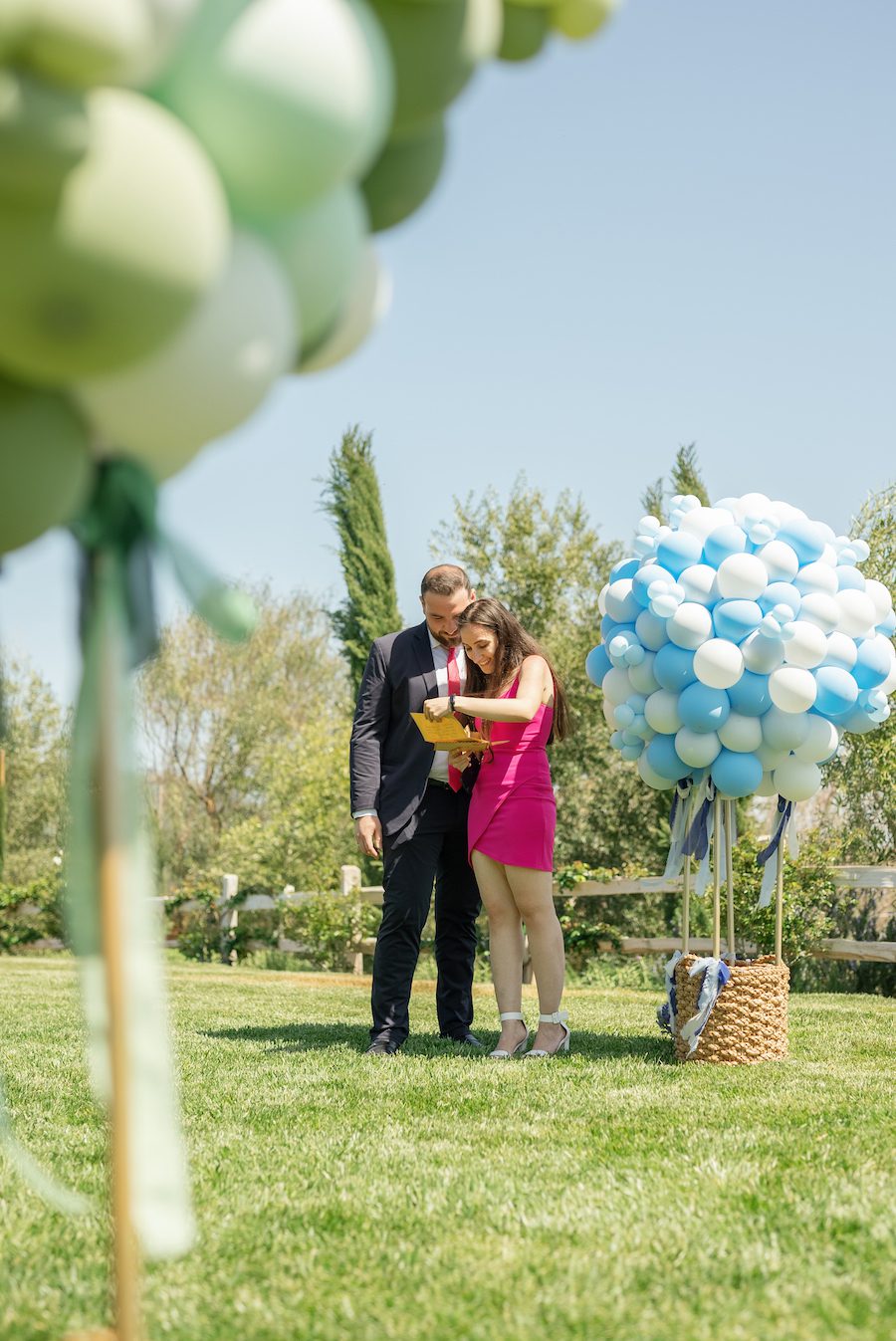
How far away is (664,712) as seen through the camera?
464cm

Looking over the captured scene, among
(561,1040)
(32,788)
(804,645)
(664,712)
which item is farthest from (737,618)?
(32,788)

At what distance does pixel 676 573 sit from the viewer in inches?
183

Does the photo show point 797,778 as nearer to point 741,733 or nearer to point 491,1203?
point 741,733

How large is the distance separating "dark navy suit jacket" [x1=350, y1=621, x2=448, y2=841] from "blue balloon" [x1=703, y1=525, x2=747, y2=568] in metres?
1.21

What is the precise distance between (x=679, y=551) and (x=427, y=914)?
1745mm

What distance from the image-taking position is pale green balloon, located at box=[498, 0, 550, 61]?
164 centimetres

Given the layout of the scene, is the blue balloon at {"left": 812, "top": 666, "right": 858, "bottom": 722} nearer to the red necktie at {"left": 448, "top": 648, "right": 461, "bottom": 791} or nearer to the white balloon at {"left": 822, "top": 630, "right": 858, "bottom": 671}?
the white balloon at {"left": 822, "top": 630, "right": 858, "bottom": 671}

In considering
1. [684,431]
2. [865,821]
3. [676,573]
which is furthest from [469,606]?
[684,431]

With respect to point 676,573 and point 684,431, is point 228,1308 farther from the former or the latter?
point 684,431

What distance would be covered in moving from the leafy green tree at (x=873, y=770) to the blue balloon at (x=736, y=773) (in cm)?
752

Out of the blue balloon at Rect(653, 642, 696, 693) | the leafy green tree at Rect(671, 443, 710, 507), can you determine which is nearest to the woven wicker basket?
the blue balloon at Rect(653, 642, 696, 693)

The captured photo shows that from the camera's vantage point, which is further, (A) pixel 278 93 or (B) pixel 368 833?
(B) pixel 368 833

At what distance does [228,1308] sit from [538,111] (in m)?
3.05

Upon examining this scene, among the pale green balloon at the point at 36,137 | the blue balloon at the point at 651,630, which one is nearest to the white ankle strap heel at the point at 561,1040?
the blue balloon at the point at 651,630
